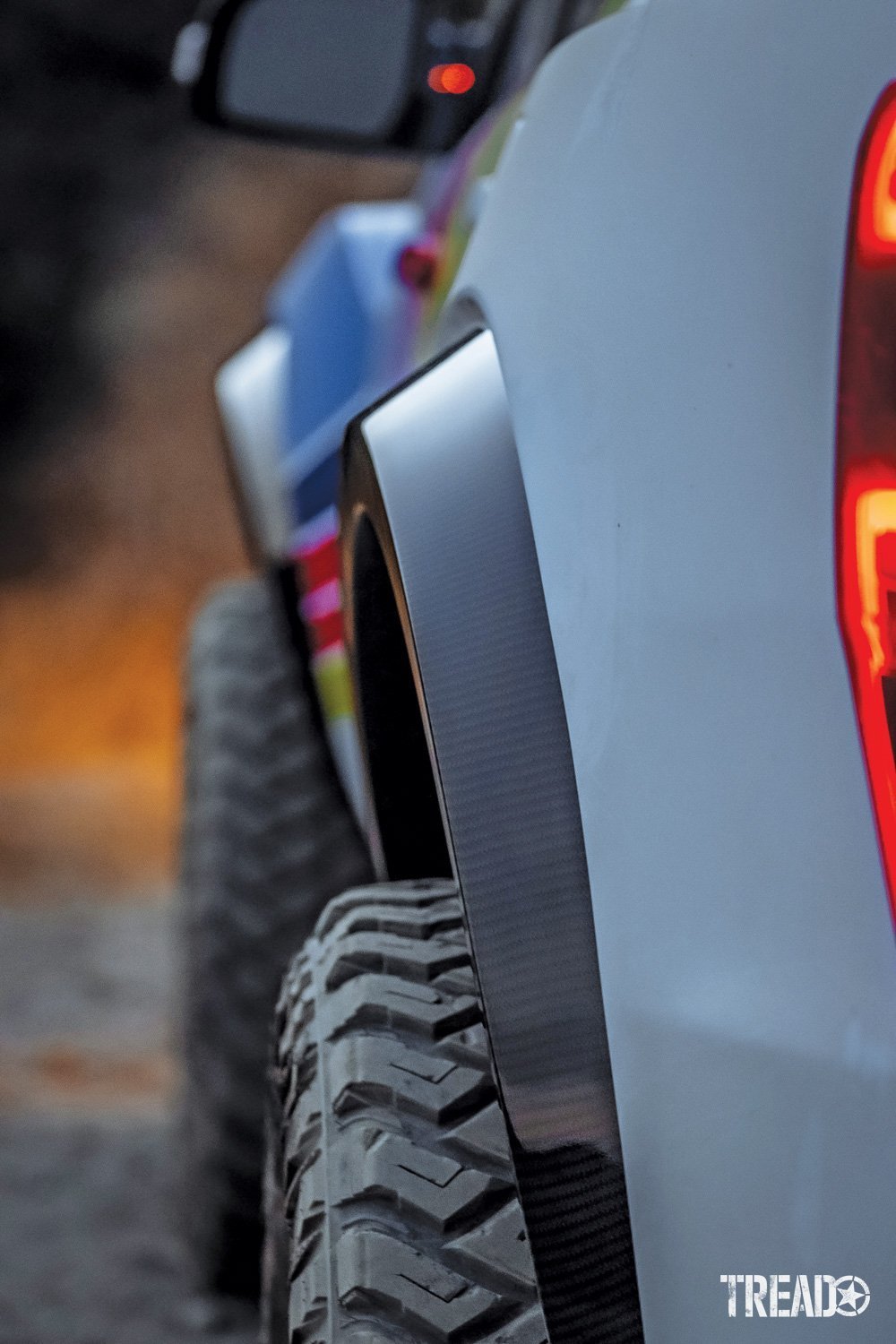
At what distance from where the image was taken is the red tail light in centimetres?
67

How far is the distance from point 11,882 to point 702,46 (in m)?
4.10

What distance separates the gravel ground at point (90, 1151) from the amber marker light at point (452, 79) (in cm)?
155

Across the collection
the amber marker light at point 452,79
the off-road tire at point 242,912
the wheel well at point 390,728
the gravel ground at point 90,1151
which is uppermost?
the amber marker light at point 452,79

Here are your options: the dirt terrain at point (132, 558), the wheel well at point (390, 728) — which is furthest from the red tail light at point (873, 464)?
the dirt terrain at point (132, 558)

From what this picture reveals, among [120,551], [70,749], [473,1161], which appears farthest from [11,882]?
[473,1161]

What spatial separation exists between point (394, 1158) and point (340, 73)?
4.33 feet

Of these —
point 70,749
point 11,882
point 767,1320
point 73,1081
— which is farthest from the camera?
point 70,749

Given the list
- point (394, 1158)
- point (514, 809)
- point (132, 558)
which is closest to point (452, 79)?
point (514, 809)

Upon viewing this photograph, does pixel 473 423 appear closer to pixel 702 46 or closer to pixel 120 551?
pixel 702 46

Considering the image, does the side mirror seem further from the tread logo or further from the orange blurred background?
the orange blurred background

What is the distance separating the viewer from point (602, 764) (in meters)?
0.75

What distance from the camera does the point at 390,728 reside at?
3.47 ft

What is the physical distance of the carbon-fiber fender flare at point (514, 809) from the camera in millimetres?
717

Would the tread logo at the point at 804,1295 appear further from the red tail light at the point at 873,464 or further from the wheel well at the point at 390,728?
the wheel well at the point at 390,728
